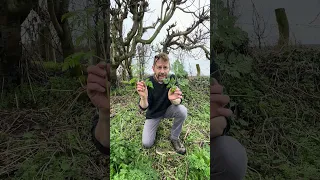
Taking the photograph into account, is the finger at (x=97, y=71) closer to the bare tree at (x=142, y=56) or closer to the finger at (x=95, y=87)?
the finger at (x=95, y=87)

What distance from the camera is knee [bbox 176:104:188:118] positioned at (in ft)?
6.07

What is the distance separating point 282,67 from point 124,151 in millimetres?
3140

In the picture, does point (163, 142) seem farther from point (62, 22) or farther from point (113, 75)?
point (62, 22)

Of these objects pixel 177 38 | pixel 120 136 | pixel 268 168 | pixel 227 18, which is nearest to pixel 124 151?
pixel 120 136

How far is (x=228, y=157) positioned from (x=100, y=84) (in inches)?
32.4

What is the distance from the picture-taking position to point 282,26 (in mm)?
4742

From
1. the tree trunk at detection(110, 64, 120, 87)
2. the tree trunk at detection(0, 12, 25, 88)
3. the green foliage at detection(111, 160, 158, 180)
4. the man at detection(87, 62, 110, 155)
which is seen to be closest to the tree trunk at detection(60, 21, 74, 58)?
the tree trunk at detection(0, 12, 25, 88)

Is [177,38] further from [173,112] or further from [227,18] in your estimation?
[227,18]

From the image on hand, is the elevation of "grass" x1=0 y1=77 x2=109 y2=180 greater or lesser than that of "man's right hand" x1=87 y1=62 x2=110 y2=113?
lesser

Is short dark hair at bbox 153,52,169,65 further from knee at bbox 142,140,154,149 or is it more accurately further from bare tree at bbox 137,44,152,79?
knee at bbox 142,140,154,149

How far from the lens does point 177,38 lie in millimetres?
1829

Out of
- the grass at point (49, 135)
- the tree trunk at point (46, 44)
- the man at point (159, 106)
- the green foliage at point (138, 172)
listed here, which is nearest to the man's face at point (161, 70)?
the man at point (159, 106)

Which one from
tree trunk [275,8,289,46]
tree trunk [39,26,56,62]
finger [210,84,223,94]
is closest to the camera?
finger [210,84,223,94]

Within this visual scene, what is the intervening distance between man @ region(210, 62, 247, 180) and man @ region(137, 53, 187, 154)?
0.80ft
